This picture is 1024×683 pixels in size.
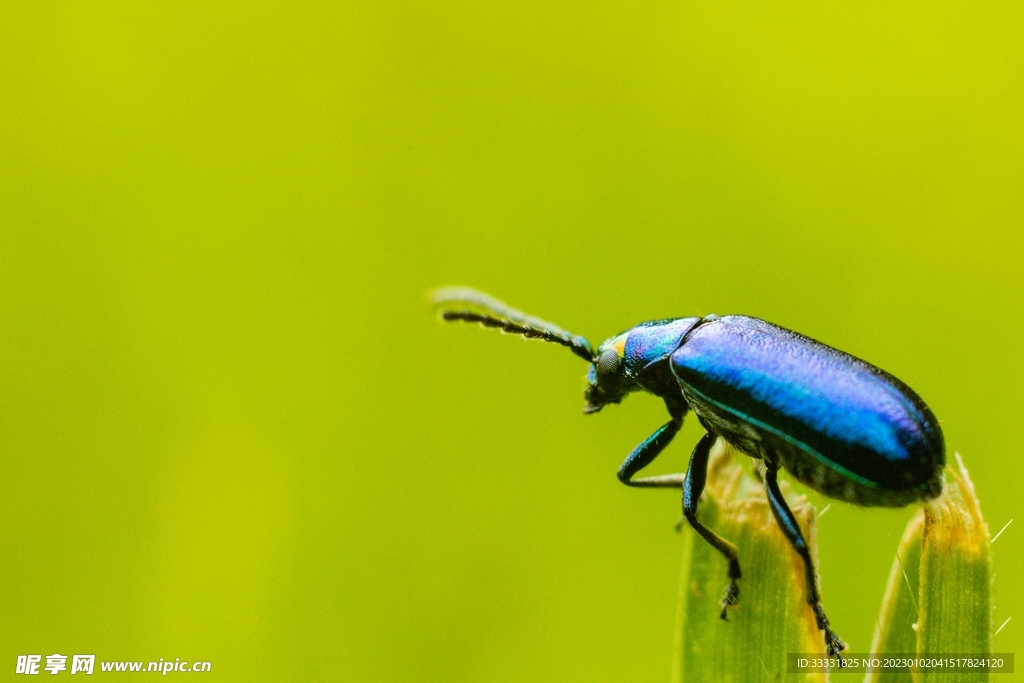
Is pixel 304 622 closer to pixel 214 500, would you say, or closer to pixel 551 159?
pixel 214 500

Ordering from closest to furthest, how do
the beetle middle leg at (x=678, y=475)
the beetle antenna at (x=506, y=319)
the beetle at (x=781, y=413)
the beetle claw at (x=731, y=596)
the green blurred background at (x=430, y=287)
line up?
the beetle claw at (x=731, y=596) < the beetle at (x=781, y=413) < the beetle middle leg at (x=678, y=475) < the green blurred background at (x=430, y=287) < the beetle antenna at (x=506, y=319)

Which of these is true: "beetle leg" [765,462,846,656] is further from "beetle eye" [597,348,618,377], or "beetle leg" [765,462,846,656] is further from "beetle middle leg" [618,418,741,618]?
"beetle eye" [597,348,618,377]

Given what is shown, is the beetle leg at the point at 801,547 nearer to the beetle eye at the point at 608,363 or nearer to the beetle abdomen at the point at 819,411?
the beetle abdomen at the point at 819,411

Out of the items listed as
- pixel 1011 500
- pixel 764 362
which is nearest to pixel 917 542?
pixel 764 362

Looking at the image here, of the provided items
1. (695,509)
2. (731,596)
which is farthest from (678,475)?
(731,596)

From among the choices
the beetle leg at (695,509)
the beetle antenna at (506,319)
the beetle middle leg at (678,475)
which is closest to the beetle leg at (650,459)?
the beetle middle leg at (678,475)

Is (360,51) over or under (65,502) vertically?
over

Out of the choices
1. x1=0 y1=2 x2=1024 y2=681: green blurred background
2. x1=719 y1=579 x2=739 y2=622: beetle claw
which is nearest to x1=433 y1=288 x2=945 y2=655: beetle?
x1=719 y1=579 x2=739 y2=622: beetle claw
